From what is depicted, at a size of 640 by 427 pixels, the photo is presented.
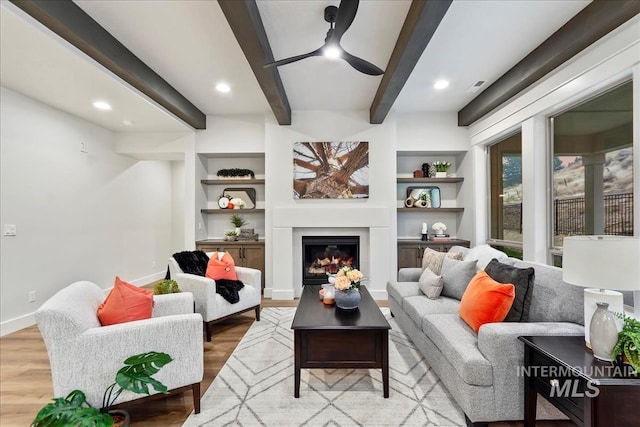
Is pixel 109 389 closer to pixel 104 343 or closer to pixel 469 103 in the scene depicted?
pixel 104 343

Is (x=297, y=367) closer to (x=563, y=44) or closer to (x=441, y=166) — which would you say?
(x=563, y=44)

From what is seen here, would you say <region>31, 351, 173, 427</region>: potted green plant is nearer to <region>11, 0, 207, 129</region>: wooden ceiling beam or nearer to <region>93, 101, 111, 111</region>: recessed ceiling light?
<region>11, 0, 207, 129</region>: wooden ceiling beam

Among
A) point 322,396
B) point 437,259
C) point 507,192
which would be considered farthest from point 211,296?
point 507,192

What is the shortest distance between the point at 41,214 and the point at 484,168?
620 cm

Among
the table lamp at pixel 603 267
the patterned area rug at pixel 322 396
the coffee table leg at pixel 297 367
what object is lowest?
the patterned area rug at pixel 322 396

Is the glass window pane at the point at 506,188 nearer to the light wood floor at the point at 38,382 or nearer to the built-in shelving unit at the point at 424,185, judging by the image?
the built-in shelving unit at the point at 424,185

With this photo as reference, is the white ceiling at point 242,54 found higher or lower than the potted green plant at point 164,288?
higher

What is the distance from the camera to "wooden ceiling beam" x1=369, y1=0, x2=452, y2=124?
2.13 metres

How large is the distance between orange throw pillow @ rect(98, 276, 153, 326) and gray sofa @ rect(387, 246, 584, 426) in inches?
80.6

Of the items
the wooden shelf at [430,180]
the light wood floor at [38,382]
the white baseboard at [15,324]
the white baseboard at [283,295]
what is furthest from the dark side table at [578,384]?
the white baseboard at [15,324]

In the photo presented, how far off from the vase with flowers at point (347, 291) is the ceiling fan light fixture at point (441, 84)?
2.77m

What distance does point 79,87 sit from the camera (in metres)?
3.25

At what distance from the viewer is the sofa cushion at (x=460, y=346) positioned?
173 cm

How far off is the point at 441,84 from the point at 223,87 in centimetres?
280
